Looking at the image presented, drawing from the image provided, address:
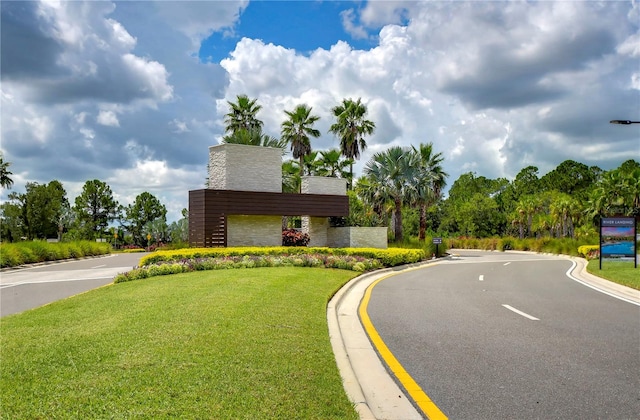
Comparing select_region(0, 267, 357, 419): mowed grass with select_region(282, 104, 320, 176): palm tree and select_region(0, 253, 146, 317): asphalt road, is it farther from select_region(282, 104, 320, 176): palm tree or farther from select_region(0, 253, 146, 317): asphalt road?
select_region(282, 104, 320, 176): palm tree

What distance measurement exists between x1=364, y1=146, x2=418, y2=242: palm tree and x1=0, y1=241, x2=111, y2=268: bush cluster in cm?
2311

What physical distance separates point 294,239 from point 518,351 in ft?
82.6

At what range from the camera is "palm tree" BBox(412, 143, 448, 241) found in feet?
133

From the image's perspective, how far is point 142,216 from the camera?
83.2 metres

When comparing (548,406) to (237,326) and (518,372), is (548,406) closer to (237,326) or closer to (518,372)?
(518,372)

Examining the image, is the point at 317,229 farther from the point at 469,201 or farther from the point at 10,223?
the point at 469,201

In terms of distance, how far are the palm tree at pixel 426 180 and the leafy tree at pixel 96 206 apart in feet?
→ 166

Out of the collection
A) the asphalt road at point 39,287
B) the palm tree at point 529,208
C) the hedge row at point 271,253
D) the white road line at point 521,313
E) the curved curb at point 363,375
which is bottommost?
the asphalt road at point 39,287

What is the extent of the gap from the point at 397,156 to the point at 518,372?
114ft

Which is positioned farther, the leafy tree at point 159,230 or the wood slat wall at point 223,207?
the leafy tree at point 159,230

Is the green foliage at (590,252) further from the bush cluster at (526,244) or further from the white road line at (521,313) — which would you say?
the white road line at (521,313)

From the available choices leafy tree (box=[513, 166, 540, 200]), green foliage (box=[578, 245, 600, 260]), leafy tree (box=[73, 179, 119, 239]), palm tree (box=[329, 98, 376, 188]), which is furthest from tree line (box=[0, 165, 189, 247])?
leafy tree (box=[513, 166, 540, 200])

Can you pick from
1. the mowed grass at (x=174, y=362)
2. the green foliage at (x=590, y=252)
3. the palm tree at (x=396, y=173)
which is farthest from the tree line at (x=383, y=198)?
the mowed grass at (x=174, y=362)

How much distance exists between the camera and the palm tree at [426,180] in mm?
40562
